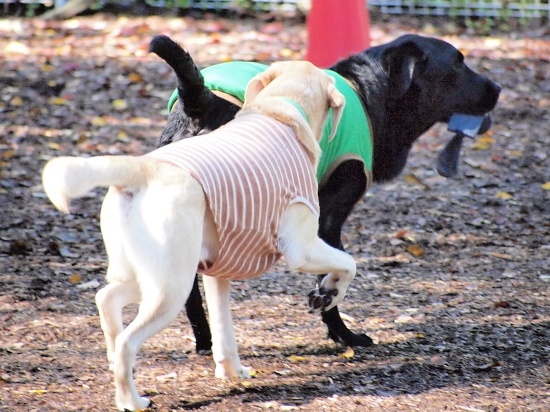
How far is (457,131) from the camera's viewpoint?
4129 millimetres

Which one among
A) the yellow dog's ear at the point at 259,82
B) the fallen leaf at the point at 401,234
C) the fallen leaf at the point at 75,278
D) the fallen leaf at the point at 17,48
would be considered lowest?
the fallen leaf at the point at 401,234

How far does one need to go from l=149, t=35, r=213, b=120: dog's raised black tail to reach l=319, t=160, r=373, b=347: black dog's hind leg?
688 mm

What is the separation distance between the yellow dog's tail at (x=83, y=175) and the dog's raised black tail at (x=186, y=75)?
744 mm

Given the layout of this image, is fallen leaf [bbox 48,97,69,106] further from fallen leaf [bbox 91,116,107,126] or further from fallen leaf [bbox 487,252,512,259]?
fallen leaf [bbox 487,252,512,259]

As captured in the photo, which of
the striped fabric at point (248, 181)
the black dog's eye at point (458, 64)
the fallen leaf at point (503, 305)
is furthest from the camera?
the fallen leaf at point (503, 305)

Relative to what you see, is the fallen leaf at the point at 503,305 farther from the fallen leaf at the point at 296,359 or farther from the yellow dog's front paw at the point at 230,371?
the yellow dog's front paw at the point at 230,371

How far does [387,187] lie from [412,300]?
2.07 meters

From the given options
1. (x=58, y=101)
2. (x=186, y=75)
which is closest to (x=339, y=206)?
(x=186, y=75)

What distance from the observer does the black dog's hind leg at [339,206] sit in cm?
365

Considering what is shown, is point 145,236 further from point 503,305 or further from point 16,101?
point 16,101

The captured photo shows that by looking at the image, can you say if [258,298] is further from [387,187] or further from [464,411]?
[387,187]

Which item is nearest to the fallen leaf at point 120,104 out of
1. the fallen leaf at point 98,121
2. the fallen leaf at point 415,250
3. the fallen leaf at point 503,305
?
the fallen leaf at point 98,121

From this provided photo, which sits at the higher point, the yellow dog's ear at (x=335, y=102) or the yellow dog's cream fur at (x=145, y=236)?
the yellow dog's ear at (x=335, y=102)

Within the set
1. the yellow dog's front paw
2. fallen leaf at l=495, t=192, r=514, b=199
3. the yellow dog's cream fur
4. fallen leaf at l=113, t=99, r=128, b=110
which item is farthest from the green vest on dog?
fallen leaf at l=113, t=99, r=128, b=110
